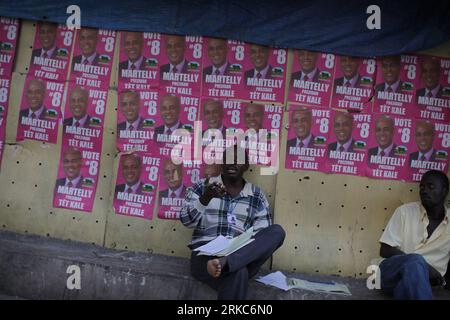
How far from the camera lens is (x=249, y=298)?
414 cm

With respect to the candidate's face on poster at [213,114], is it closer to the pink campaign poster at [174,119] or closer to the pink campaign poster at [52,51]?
the pink campaign poster at [174,119]

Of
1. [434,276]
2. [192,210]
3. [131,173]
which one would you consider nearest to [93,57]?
[131,173]

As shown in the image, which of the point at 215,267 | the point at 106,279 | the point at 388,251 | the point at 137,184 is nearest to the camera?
the point at 215,267

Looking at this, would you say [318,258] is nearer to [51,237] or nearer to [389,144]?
[389,144]

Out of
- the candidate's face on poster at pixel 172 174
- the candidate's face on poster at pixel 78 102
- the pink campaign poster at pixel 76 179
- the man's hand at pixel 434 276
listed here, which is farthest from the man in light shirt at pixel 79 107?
the man's hand at pixel 434 276

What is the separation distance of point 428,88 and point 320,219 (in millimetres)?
1489

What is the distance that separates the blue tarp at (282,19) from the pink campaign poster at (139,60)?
10 centimetres

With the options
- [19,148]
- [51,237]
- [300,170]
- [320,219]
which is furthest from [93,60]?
[320,219]

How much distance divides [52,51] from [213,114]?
1629 mm

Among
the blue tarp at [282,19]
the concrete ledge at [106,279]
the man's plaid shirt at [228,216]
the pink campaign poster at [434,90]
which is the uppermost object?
the blue tarp at [282,19]

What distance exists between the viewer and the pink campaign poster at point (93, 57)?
16.6 ft

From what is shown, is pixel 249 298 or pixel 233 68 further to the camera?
pixel 233 68

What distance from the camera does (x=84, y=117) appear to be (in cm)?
508

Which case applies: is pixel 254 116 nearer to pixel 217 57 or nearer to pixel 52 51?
pixel 217 57
